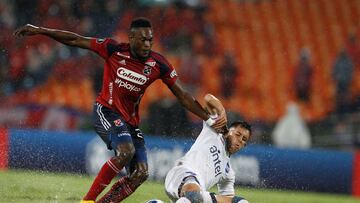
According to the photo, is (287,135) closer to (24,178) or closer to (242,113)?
(242,113)

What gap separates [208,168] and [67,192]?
2.78m

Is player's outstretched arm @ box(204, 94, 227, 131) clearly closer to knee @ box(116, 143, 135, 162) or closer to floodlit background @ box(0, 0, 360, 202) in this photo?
knee @ box(116, 143, 135, 162)

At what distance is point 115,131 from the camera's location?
8375mm

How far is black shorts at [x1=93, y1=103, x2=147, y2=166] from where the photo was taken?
8323 mm

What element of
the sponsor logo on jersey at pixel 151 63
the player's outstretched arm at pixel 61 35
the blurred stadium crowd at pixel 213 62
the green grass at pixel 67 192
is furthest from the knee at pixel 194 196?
the blurred stadium crowd at pixel 213 62

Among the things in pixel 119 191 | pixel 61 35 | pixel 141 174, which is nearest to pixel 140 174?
pixel 141 174

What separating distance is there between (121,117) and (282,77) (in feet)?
39.2

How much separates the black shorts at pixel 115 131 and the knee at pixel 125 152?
0.06m

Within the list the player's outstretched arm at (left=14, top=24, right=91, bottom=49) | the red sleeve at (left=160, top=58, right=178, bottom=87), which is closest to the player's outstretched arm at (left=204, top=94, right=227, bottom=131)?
the red sleeve at (left=160, top=58, right=178, bottom=87)

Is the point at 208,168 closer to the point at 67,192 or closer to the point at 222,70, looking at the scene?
the point at 67,192

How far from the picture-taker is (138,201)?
10.4 meters

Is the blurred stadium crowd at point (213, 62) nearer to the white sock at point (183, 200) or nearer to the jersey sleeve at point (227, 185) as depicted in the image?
the jersey sleeve at point (227, 185)

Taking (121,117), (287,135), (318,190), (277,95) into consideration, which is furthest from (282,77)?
(121,117)

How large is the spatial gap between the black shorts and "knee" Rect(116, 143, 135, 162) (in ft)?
0.19
